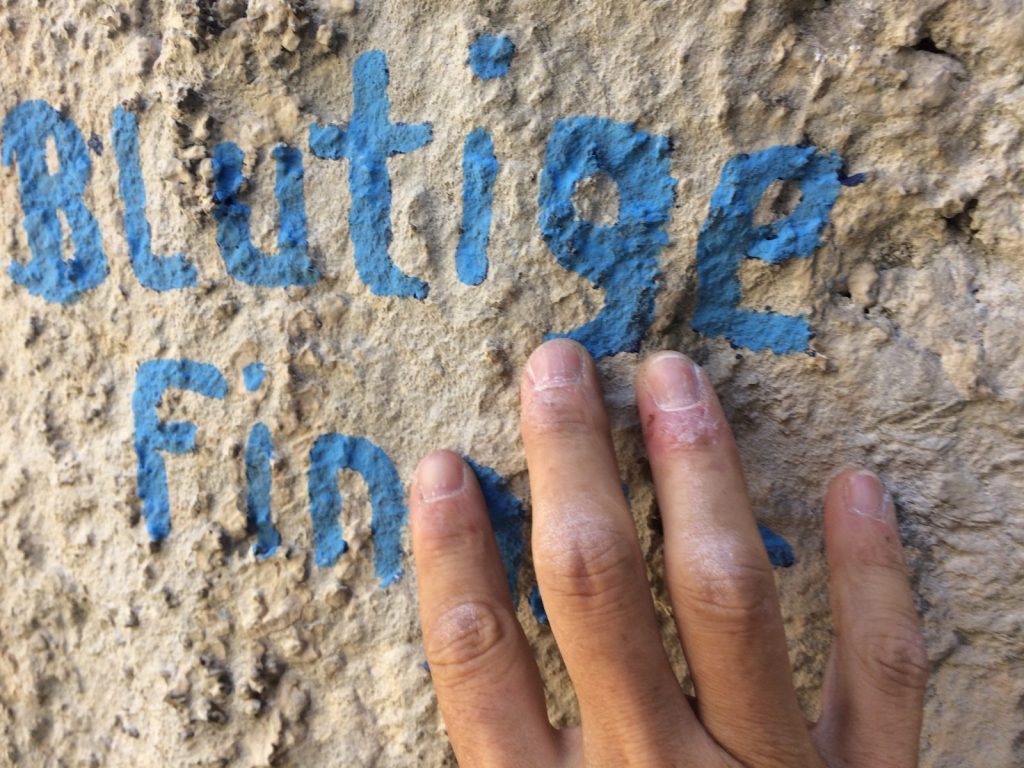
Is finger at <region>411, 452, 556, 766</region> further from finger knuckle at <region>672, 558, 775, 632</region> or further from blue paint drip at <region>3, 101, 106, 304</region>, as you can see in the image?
blue paint drip at <region>3, 101, 106, 304</region>

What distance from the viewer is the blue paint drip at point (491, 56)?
0.65 metres

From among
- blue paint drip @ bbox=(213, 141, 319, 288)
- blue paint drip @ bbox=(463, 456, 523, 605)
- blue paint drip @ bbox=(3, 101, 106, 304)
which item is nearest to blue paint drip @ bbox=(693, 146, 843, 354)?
blue paint drip @ bbox=(463, 456, 523, 605)

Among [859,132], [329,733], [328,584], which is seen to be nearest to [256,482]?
[328,584]

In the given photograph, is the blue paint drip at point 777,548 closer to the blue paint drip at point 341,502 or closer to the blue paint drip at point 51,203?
the blue paint drip at point 341,502

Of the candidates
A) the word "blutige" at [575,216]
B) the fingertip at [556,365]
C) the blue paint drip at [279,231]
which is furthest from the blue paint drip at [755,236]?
the blue paint drip at [279,231]

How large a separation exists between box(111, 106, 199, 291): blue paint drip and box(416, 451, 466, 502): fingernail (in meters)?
0.27

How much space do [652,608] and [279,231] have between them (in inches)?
17.1

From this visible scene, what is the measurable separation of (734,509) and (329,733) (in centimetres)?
41

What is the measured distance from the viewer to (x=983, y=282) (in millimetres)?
619

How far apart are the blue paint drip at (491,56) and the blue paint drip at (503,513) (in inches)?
12.3

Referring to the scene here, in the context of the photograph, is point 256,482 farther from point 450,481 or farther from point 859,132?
point 859,132

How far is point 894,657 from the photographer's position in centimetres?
59

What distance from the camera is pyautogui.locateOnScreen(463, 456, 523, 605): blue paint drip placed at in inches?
26.7

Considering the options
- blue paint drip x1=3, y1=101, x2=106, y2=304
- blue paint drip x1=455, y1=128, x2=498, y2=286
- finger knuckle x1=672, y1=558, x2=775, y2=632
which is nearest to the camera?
finger knuckle x1=672, y1=558, x2=775, y2=632
